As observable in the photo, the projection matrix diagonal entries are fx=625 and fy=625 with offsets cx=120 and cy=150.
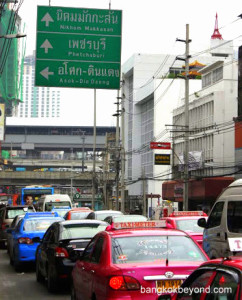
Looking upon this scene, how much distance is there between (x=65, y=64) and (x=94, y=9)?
1.94 metres

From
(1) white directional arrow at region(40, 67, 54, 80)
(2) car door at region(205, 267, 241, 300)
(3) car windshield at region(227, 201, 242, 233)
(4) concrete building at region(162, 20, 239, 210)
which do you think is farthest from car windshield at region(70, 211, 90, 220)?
(4) concrete building at region(162, 20, 239, 210)

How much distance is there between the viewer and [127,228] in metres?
9.50

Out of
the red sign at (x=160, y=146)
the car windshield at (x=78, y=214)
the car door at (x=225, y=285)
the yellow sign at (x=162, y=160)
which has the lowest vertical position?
the car windshield at (x=78, y=214)

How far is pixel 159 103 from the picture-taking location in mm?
81500

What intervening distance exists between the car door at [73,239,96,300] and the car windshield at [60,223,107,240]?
10.5 ft

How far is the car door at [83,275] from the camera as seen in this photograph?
894 cm

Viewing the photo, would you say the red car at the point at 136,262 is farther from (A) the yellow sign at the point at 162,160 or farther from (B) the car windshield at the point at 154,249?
(A) the yellow sign at the point at 162,160

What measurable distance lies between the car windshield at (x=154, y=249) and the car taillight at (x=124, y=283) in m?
0.55

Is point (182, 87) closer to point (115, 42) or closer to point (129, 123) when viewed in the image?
point (129, 123)

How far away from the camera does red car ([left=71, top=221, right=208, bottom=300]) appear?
7.62m

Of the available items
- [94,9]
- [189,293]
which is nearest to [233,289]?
[189,293]

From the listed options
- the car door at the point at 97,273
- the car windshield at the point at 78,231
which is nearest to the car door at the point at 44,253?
the car windshield at the point at 78,231

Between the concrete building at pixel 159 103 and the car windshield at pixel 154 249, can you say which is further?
the concrete building at pixel 159 103

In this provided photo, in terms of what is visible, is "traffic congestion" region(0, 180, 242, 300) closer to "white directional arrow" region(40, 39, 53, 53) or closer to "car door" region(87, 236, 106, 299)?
"car door" region(87, 236, 106, 299)
